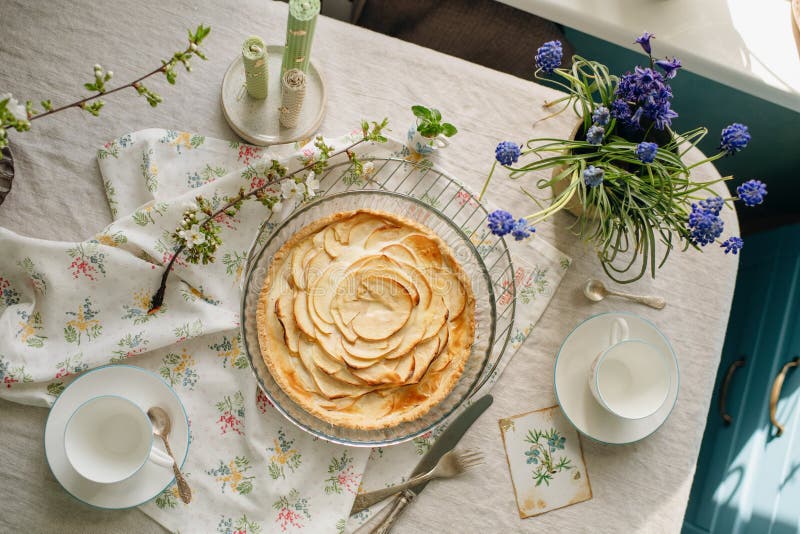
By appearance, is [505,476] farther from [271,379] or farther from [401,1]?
[401,1]

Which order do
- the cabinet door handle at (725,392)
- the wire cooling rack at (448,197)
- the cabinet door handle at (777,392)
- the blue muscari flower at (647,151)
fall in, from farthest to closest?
the cabinet door handle at (725,392), the cabinet door handle at (777,392), the wire cooling rack at (448,197), the blue muscari flower at (647,151)

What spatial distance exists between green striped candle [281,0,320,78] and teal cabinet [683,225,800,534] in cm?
151

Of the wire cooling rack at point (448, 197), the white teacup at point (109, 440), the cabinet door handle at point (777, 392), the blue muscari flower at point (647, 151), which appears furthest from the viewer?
the cabinet door handle at point (777, 392)

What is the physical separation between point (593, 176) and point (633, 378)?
0.54m

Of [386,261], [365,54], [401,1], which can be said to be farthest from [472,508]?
[401,1]

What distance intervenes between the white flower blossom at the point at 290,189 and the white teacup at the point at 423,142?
0.30 meters

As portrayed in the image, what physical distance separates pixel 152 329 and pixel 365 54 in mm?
839

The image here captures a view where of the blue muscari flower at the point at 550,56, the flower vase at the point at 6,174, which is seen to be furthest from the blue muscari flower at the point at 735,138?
the flower vase at the point at 6,174

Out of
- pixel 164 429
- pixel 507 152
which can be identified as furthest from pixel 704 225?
pixel 164 429

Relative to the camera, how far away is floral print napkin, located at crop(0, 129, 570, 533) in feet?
4.94

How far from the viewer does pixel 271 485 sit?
1525 mm

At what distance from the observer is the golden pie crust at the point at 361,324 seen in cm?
150

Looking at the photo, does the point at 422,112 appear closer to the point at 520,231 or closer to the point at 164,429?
the point at 520,231

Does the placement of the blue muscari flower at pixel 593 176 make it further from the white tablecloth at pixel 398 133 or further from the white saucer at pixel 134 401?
the white saucer at pixel 134 401
